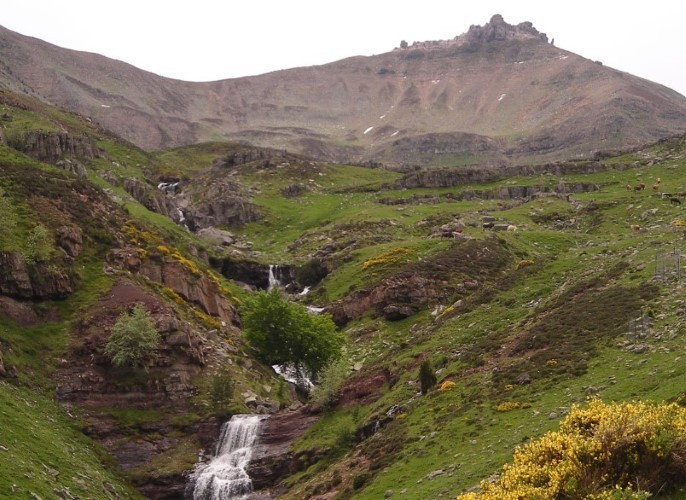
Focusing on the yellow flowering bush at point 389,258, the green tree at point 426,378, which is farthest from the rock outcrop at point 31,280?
the yellow flowering bush at point 389,258

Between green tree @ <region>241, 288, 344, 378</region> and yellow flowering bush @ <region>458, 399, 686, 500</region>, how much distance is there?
39779 millimetres

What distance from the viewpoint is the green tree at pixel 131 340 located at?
48.3 meters

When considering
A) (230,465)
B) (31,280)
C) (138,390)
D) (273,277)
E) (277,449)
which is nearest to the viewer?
(230,465)

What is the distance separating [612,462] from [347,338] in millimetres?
49816

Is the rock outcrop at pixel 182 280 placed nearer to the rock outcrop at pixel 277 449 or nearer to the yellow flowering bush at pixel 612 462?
the rock outcrop at pixel 277 449

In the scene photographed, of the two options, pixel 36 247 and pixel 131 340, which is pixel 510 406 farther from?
pixel 36 247

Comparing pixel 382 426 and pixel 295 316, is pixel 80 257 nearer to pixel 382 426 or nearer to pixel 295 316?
pixel 295 316

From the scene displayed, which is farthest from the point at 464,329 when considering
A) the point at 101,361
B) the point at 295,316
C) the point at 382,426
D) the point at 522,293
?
the point at 101,361

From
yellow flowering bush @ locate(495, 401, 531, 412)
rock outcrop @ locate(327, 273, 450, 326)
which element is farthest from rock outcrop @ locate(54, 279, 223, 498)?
yellow flowering bush @ locate(495, 401, 531, 412)

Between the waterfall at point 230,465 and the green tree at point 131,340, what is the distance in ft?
27.9

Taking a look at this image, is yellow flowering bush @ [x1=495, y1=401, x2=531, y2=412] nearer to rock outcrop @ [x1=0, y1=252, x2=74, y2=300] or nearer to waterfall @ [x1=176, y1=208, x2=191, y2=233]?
rock outcrop @ [x1=0, y1=252, x2=74, y2=300]

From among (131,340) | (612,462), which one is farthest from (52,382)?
(612,462)

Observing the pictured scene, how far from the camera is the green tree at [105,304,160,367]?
4831 cm

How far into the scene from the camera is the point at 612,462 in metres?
17.0
